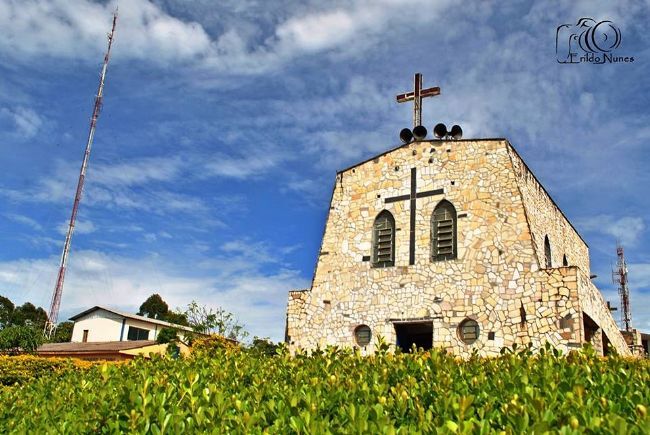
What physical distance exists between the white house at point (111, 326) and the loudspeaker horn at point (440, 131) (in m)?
31.6

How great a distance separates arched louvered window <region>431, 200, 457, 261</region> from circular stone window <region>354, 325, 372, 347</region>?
10.1 feet

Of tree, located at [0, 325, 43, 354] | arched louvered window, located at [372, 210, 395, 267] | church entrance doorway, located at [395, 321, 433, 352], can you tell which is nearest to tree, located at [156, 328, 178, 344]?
tree, located at [0, 325, 43, 354]

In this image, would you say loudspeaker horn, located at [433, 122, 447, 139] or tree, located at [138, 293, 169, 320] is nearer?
loudspeaker horn, located at [433, 122, 447, 139]

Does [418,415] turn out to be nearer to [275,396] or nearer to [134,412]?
[275,396]

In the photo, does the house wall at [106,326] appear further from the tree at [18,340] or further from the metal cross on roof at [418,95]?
the metal cross on roof at [418,95]

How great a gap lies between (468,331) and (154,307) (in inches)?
2340

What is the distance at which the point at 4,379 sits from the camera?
70.2 ft

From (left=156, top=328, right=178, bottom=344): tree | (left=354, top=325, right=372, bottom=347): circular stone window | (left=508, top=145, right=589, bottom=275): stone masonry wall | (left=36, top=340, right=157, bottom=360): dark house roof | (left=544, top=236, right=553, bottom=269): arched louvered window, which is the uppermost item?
(left=508, top=145, right=589, bottom=275): stone masonry wall

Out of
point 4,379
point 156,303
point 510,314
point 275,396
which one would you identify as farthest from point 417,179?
point 156,303

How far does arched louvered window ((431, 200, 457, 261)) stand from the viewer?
17.1 m

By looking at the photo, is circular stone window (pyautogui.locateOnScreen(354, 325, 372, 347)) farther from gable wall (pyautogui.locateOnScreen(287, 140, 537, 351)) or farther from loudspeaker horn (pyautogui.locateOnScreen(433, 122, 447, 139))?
loudspeaker horn (pyautogui.locateOnScreen(433, 122, 447, 139))

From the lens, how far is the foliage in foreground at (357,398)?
384 centimetres

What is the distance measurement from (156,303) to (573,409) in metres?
70.4

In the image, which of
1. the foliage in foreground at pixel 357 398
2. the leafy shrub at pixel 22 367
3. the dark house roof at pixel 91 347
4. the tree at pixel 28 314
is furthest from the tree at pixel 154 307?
the foliage in foreground at pixel 357 398
